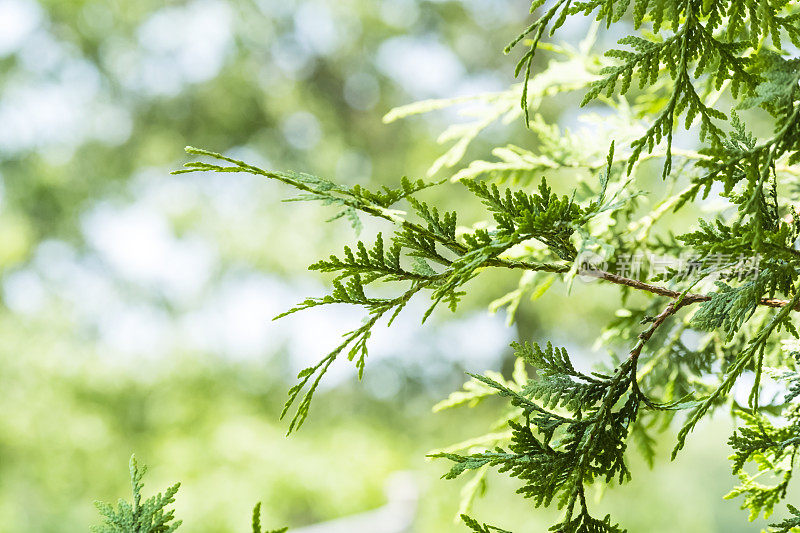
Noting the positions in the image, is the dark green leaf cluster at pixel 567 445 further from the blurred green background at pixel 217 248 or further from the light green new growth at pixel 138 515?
the blurred green background at pixel 217 248

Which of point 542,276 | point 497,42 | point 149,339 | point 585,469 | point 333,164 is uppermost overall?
point 497,42

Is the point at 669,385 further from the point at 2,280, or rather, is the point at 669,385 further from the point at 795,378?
the point at 2,280

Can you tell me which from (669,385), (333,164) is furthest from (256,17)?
(669,385)

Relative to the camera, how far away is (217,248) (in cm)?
568

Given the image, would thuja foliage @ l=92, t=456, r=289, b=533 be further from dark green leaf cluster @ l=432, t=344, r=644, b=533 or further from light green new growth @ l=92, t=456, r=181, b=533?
dark green leaf cluster @ l=432, t=344, r=644, b=533

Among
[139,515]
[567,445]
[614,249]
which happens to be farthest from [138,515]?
[614,249]

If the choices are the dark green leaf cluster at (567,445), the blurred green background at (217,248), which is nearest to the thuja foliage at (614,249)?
the dark green leaf cluster at (567,445)

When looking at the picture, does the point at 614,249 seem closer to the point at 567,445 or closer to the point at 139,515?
the point at 567,445

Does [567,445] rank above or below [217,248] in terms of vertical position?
below

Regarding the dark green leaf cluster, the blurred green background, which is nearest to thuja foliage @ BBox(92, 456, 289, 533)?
the dark green leaf cluster

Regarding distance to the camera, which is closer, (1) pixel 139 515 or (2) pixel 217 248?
(1) pixel 139 515

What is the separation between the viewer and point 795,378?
717mm

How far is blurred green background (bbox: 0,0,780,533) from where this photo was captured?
5.09 meters

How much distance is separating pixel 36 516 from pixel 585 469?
576 cm
